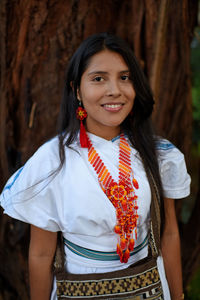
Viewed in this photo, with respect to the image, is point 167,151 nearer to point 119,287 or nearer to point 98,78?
point 98,78

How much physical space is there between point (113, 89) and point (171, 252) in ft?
2.61

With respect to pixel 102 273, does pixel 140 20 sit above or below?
above

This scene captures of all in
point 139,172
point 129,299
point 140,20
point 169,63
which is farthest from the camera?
point 169,63

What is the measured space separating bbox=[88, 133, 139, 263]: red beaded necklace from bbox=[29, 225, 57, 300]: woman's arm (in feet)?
0.94

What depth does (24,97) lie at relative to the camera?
169cm

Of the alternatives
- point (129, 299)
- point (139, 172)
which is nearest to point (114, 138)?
point (139, 172)

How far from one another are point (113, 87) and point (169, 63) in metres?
0.86

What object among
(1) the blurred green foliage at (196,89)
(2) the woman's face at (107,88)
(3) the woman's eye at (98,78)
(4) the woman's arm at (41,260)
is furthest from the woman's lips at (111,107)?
(1) the blurred green foliage at (196,89)

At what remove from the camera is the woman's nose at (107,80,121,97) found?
44.7 inches

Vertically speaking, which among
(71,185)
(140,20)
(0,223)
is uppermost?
(140,20)

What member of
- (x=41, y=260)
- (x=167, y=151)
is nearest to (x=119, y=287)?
(x=41, y=260)

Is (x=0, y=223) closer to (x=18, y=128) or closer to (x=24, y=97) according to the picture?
(x=18, y=128)

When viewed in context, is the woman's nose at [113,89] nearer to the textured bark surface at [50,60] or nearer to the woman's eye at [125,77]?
the woman's eye at [125,77]

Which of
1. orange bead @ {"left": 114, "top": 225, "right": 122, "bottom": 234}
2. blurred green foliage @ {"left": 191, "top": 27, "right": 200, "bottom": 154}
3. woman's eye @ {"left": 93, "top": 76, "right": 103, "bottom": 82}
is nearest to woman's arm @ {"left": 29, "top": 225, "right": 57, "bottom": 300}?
orange bead @ {"left": 114, "top": 225, "right": 122, "bottom": 234}
